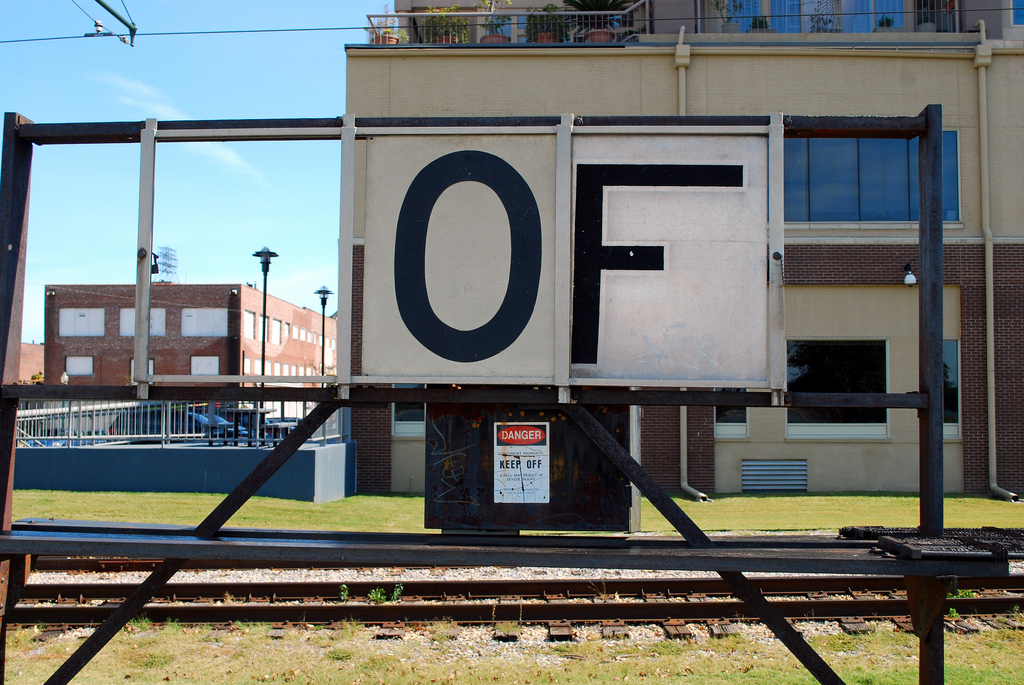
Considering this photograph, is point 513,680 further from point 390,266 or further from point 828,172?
point 828,172

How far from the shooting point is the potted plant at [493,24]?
1878 cm

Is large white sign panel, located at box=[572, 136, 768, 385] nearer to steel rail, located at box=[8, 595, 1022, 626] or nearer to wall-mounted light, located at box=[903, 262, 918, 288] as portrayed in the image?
steel rail, located at box=[8, 595, 1022, 626]

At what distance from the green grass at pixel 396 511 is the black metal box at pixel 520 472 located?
26.0 ft

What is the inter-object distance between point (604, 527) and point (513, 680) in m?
2.15

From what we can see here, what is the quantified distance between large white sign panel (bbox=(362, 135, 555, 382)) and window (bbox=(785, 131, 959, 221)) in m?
16.3

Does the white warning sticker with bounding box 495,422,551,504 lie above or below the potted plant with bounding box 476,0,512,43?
below

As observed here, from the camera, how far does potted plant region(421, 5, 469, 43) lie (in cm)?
1942

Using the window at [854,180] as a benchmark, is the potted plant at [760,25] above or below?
above

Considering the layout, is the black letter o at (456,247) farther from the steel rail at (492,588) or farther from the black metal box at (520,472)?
the steel rail at (492,588)

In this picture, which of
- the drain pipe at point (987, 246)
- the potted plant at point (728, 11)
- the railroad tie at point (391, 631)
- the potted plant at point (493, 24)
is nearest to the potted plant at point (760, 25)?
the potted plant at point (728, 11)

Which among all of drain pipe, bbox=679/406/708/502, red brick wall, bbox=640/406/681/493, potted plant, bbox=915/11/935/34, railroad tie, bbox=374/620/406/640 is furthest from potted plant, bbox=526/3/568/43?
railroad tie, bbox=374/620/406/640

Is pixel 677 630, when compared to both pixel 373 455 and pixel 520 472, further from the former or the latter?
pixel 373 455

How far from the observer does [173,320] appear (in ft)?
163

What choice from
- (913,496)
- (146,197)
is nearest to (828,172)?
(913,496)
